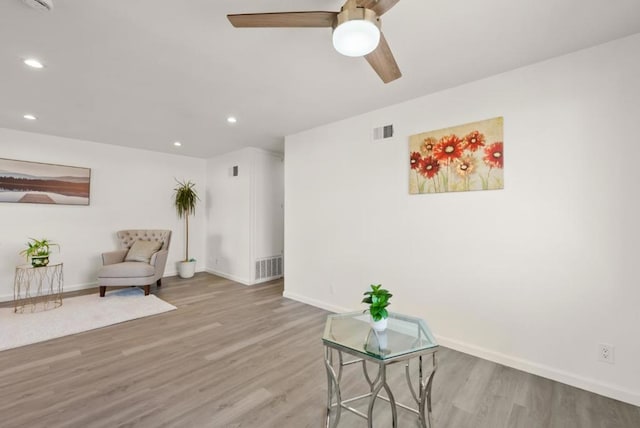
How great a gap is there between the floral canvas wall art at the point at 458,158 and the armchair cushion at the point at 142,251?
4223mm

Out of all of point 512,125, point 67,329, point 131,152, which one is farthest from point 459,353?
point 131,152

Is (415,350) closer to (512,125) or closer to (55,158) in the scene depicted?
(512,125)

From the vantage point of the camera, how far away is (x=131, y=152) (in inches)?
208

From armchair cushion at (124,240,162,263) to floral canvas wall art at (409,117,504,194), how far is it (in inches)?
166

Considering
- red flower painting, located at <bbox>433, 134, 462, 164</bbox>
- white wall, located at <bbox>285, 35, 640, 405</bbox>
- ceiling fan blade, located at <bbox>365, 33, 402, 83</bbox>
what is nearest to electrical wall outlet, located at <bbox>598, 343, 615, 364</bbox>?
white wall, located at <bbox>285, 35, 640, 405</bbox>

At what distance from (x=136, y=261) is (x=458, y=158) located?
16.1 ft

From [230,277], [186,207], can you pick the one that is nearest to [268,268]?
[230,277]

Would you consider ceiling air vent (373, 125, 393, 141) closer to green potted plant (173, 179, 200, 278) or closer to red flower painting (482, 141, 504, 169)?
red flower painting (482, 141, 504, 169)

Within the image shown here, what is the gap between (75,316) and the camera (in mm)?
3447

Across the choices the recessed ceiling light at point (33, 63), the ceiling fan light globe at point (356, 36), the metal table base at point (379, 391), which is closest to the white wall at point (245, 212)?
the recessed ceiling light at point (33, 63)

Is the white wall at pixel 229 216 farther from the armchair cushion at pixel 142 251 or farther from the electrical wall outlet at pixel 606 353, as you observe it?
the electrical wall outlet at pixel 606 353

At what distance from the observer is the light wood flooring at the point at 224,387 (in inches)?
69.5

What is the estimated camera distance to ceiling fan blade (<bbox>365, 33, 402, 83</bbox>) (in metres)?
1.64

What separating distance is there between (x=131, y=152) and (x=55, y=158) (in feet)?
3.54
